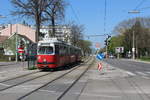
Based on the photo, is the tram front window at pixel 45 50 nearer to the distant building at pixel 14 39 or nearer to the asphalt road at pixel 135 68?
the asphalt road at pixel 135 68

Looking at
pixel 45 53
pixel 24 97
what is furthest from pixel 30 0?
pixel 24 97

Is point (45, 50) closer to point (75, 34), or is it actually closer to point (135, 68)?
point (135, 68)

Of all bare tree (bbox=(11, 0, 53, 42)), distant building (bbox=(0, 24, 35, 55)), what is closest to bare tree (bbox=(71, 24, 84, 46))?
Answer: distant building (bbox=(0, 24, 35, 55))

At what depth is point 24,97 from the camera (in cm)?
1194

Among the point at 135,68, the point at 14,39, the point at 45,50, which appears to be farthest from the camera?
the point at 14,39

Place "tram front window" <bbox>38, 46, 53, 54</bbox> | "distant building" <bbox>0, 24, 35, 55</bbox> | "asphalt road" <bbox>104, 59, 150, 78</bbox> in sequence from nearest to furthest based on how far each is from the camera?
"asphalt road" <bbox>104, 59, 150, 78</bbox>, "tram front window" <bbox>38, 46, 53, 54</bbox>, "distant building" <bbox>0, 24, 35, 55</bbox>

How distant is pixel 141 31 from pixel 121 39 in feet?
56.4

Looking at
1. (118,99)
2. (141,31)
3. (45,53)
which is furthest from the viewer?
(141,31)

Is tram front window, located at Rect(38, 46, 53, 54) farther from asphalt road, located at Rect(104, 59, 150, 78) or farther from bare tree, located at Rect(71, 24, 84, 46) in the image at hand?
bare tree, located at Rect(71, 24, 84, 46)

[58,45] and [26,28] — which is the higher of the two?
[26,28]

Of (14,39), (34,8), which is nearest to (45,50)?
(34,8)

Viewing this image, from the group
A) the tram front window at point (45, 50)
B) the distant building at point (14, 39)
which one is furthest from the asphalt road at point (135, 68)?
the distant building at point (14, 39)

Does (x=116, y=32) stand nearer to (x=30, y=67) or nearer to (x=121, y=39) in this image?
(x=121, y=39)

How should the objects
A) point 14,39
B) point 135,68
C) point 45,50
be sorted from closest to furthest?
point 45,50, point 135,68, point 14,39
